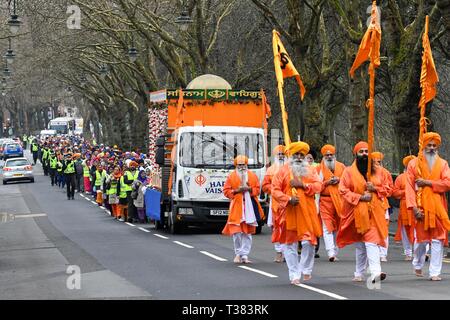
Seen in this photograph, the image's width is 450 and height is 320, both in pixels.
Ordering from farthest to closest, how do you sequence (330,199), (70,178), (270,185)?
(70,178) → (330,199) → (270,185)

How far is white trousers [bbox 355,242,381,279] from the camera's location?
573 inches

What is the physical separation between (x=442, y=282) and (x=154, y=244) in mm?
9500

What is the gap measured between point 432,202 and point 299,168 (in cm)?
174

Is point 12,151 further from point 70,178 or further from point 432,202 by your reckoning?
point 432,202

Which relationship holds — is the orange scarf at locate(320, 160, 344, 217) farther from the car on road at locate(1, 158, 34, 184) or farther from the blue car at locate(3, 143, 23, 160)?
the blue car at locate(3, 143, 23, 160)

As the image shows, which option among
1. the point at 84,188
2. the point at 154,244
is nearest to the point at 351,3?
the point at 154,244

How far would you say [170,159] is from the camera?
27.8m

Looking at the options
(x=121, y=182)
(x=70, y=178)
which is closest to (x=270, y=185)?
(x=121, y=182)

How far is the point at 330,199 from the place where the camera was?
19.0 meters

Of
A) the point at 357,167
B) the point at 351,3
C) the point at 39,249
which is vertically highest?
the point at 351,3

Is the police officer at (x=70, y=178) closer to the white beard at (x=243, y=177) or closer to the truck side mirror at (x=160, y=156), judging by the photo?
the truck side mirror at (x=160, y=156)

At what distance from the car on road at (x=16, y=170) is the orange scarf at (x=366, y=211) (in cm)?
5208
